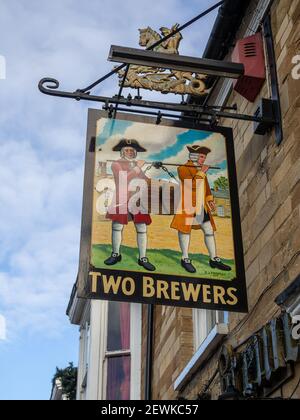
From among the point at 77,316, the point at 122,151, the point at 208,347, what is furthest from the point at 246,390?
the point at 77,316

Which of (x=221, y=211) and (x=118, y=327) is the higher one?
(x=118, y=327)

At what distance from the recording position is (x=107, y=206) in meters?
6.88

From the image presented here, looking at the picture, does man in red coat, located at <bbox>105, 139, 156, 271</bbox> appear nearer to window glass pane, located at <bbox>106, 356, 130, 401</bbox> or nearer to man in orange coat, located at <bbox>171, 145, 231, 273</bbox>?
man in orange coat, located at <bbox>171, 145, 231, 273</bbox>

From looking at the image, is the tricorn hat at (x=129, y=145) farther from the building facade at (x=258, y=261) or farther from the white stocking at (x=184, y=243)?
the white stocking at (x=184, y=243)

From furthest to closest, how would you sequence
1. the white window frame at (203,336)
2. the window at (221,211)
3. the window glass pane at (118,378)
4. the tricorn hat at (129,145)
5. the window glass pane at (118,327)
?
the window glass pane at (118,327), the window glass pane at (118,378), the white window frame at (203,336), the tricorn hat at (129,145), the window at (221,211)

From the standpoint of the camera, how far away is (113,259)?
21.3 feet

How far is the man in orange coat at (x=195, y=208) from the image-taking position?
22.1 ft

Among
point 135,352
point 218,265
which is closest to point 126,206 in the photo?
point 218,265

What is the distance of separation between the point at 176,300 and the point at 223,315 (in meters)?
2.27

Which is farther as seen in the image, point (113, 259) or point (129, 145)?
point (129, 145)

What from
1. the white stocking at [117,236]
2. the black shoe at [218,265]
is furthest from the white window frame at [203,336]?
the white stocking at [117,236]

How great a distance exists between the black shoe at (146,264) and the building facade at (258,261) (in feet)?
3.29

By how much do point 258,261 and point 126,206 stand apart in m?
1.54

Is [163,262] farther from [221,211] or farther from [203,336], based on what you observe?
[203,336]
